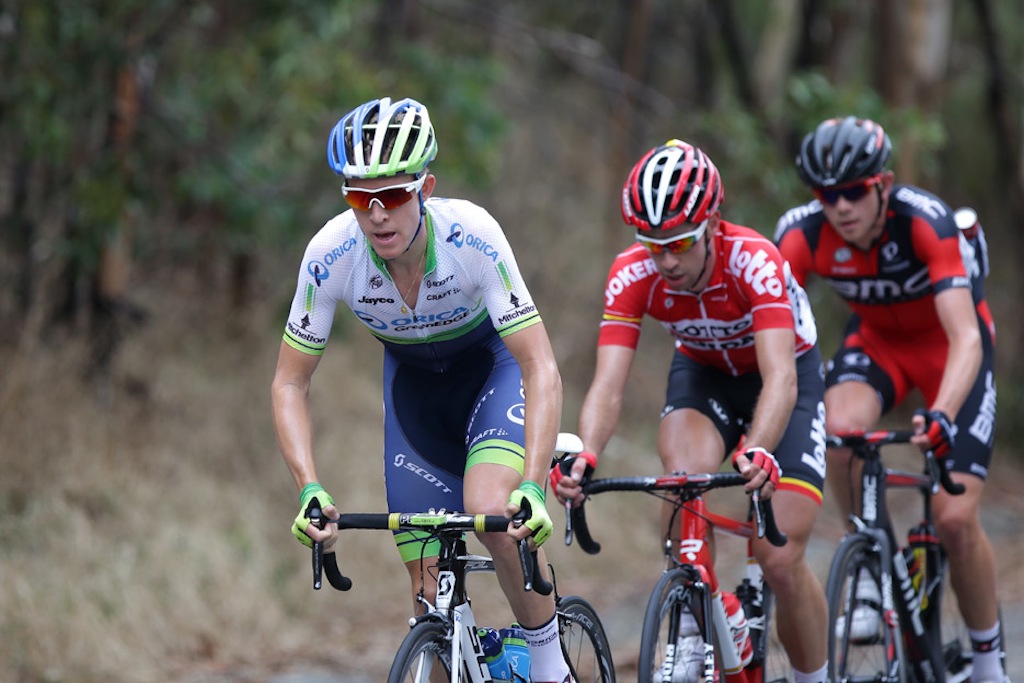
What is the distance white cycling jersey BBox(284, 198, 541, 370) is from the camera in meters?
4.18

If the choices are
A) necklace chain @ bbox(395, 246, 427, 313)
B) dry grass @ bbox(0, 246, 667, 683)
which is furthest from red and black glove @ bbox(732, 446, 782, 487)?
dry grass @ bbox(0, 246, 667, 683)

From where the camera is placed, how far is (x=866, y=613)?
5.57m

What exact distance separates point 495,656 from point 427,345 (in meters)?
1.08

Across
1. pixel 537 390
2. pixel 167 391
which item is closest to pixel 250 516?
pixel 167 391

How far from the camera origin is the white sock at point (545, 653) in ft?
14.0

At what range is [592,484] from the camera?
456cm

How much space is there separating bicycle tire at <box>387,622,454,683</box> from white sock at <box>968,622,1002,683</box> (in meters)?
3.11

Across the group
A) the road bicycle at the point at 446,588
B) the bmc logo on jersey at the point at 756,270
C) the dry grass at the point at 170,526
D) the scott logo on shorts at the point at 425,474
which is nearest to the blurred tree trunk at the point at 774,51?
the dry grass at the point at 170,526

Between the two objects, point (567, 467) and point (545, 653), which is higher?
point (567, 467)

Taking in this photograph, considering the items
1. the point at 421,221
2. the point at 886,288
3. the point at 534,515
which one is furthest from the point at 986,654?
the point at 421,221

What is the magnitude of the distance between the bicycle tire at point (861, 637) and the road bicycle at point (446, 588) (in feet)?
4.89

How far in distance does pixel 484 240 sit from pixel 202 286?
9.69m

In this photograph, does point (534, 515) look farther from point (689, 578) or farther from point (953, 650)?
point (953, 650)

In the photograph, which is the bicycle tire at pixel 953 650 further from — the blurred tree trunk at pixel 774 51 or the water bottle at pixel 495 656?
the blurred tree trunk at pixel 774 51
